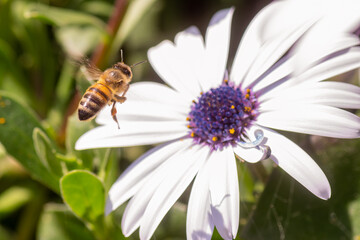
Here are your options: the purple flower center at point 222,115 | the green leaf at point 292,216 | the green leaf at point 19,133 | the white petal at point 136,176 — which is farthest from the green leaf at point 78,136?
the green leaf at point 292,216

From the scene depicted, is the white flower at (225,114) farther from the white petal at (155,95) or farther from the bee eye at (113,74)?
the bee eye at (113,74)

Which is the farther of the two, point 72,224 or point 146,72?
point 146,72

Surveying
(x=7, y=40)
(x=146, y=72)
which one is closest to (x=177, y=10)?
(x=146, y=72)

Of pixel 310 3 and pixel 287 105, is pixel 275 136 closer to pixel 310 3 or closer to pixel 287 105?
pixel 287 105

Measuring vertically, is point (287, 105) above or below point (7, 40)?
above

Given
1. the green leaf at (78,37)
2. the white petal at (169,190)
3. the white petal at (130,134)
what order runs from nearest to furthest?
the white petal at (169,190)
the white petal at (130,134)
the green leaf at (78,37)

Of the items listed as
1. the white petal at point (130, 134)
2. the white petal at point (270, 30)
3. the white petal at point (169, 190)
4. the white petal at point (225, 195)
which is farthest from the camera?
the white petal at point (130, 134)

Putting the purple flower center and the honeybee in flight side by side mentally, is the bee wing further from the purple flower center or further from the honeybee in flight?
the purple flower center
